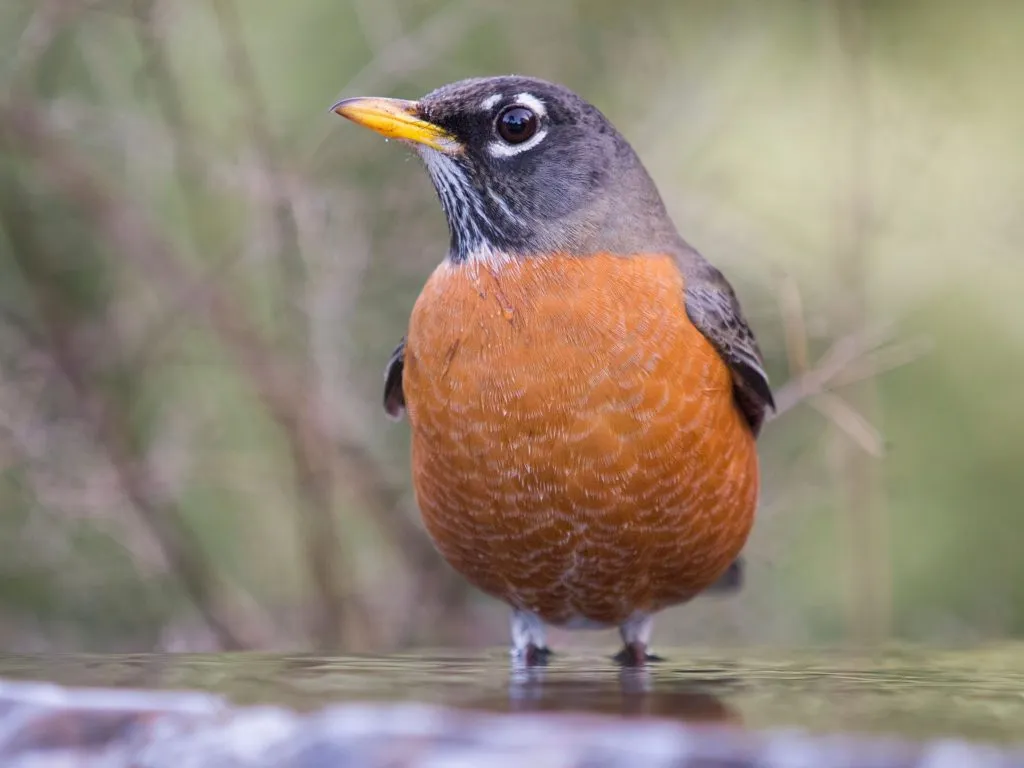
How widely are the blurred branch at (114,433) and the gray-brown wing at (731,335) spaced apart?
8.87ft

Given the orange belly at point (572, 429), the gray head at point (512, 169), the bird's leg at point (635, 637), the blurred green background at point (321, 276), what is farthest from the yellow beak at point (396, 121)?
the blurred green background at point (321, 276)

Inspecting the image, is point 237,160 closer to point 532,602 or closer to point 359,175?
point 359,175

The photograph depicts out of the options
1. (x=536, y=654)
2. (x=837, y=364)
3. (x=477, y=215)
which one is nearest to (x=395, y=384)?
(x=477, y=215)

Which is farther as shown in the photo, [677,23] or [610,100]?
[677,23]

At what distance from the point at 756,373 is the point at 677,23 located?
3.58 m

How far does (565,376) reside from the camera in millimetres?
3039

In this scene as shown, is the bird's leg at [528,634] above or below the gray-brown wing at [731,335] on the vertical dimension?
below

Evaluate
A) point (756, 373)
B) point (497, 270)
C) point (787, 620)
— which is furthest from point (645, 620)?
point (787, 620)

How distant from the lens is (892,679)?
95.0 inches

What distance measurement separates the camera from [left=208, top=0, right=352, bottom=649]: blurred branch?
5.19m

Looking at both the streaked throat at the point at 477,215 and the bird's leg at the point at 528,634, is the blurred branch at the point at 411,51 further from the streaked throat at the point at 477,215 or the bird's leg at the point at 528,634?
the bird's leg at the point at 528,634

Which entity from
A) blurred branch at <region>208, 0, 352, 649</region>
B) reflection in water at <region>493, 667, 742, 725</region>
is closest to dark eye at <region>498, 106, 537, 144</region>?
reflection in water at <region>493, 667, 742, 725</region>

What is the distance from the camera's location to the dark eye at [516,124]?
339 centimetres

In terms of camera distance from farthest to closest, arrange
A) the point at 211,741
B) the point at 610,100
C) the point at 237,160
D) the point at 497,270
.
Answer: the point at 610,100 < the point at 237,160 < the point at 497,270 < the point at 211,741
